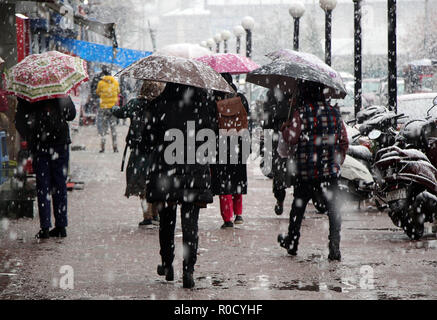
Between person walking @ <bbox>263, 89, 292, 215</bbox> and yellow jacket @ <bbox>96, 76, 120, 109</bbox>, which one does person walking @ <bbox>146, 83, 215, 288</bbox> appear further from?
yellow jacket @ <bbox>96, 76, 120, 109</bbox>

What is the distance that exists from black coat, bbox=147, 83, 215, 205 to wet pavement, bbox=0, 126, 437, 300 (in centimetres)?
78

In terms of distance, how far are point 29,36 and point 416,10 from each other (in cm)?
9298

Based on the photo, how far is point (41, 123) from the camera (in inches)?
385

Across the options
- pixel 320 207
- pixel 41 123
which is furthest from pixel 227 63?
pixel 41 123

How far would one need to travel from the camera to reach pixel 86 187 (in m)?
15.6

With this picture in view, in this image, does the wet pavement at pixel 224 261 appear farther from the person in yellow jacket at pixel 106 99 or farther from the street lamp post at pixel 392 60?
the person in yellow jacket at pixel 106 99

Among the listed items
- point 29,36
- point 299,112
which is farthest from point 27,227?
point 29,36

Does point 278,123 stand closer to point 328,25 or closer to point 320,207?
point 320,207

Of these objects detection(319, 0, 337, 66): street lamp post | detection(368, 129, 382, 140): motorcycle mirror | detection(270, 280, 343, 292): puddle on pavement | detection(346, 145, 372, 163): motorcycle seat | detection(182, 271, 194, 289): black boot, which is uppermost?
detection(319, 0, 337, 66): street lamp post

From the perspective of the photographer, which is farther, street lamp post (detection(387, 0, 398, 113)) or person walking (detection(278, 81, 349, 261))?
street lamp post (detection(387, 0, 398, 113))

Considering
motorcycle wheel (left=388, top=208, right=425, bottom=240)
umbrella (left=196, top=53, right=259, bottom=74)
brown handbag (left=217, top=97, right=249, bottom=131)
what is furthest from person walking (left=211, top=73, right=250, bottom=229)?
motorcycle wheel (left=388, top=208, right=425, bottom=240)

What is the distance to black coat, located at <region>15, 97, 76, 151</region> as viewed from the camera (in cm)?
977

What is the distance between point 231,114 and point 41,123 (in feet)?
7.04
